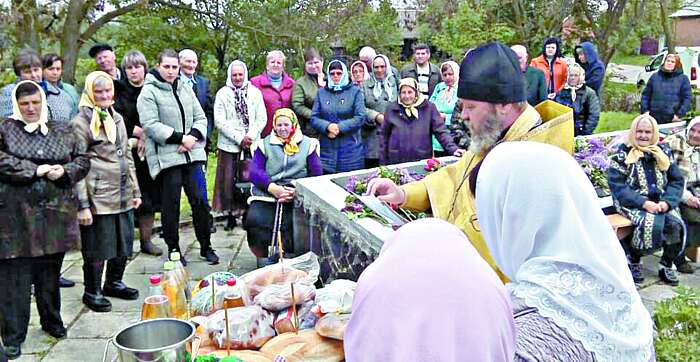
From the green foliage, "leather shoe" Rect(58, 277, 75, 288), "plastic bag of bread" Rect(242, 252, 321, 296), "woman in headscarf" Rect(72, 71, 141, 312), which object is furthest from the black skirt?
the green foliage

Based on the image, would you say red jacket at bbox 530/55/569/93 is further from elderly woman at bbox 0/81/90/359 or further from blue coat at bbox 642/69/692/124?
elderly woman at bbox 0/81/90/359

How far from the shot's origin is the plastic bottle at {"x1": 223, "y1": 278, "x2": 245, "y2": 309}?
325cm

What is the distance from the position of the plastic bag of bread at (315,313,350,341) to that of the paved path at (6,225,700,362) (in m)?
1.73

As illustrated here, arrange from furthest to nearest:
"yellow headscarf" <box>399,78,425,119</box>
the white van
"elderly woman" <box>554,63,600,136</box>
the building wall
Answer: the building wall
the white van
"elderly woman" <box>554,63,600,136</box>
"yellow headscarf" <box>399,78,425,119</box>

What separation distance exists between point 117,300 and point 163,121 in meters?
1.54

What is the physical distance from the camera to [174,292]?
334 centimetres

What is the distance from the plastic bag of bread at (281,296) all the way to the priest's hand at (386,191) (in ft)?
1.82

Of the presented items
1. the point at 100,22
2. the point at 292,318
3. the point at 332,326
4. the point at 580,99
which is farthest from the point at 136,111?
the point at 100,22

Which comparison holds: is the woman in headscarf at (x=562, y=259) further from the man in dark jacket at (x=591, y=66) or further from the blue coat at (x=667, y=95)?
the blue coat at (x=667, y=95)

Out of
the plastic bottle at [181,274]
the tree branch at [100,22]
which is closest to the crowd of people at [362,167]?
Answer: the plastic bottle at [181,274]

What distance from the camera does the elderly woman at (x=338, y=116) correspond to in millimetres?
6703

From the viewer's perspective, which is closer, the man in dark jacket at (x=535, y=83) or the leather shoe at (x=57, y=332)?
the leather shoe at (x=57, y=332)

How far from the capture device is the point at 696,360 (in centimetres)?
378

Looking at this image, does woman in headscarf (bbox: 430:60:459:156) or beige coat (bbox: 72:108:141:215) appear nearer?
beige coat (bbox: 72:108:141:215)
